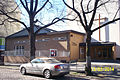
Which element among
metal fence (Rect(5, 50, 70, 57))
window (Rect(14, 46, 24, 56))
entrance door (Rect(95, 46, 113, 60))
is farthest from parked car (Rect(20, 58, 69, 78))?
entrance door (Rect(95, 46, 113, 60))

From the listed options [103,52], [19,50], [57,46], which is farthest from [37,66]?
[19,50]

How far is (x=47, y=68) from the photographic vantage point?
10.3 m

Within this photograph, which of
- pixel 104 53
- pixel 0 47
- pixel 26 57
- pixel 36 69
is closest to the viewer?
pixel 36 69

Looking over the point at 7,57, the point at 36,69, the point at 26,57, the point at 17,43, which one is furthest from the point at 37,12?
the point at 17,43

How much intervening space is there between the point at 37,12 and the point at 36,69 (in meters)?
7.90

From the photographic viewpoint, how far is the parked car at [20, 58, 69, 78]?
995cm

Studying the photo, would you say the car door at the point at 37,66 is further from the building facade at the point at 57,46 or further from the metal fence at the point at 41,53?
the metal fence at the point at 41,53

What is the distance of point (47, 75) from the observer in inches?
404

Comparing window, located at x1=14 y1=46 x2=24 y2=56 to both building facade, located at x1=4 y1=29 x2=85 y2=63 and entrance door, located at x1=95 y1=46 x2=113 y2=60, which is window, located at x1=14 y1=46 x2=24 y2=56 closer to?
building facade, located at x1=4 y1=29 x2=85 y2=63

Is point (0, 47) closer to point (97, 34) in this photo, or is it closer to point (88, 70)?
point (97, 34)

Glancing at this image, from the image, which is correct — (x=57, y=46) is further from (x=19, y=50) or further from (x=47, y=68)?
(x=47, y=68)

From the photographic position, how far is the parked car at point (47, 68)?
9.95 metres

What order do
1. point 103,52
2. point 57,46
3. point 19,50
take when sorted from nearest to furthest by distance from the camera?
point 57,46 < point 103,52 < point 19,50

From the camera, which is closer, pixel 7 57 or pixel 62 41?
pixel 62 41
